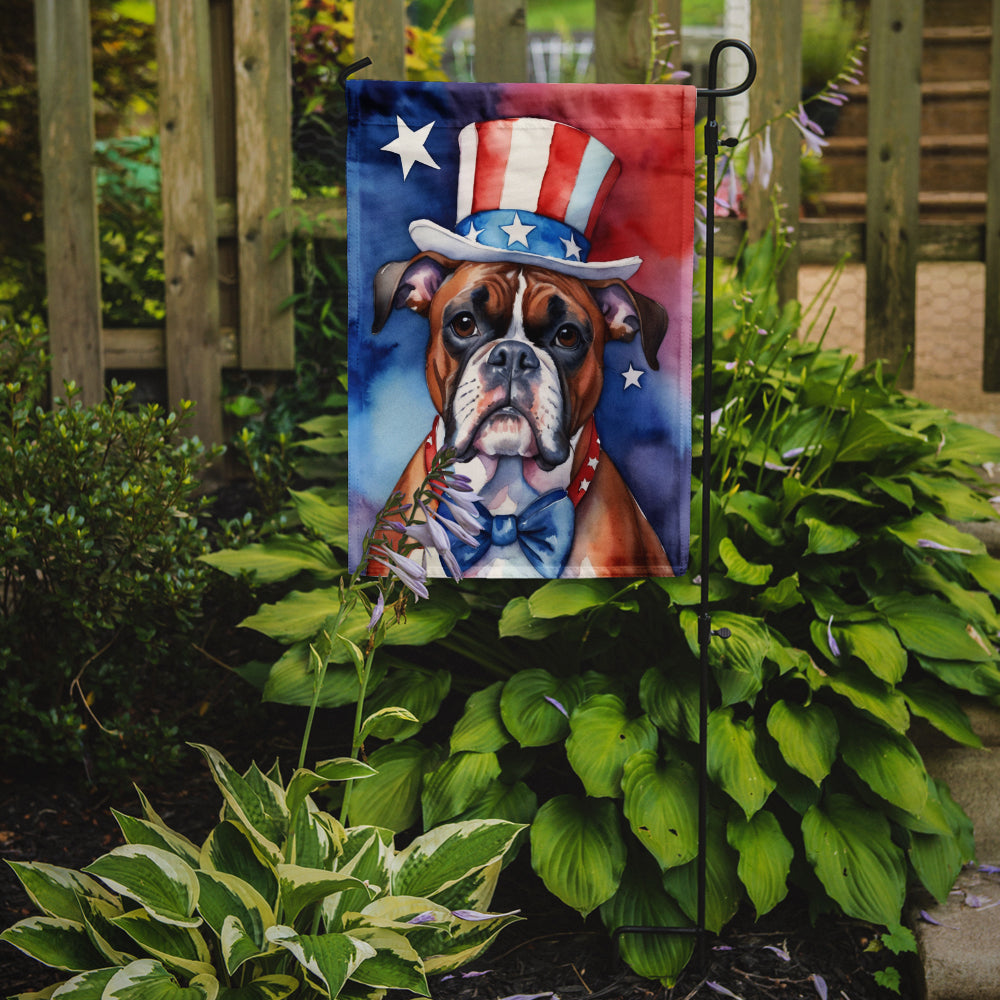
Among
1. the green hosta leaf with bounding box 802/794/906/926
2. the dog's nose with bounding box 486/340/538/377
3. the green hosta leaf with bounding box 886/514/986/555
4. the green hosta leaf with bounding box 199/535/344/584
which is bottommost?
Result: the green hosta leaf with bounding box 802/794/906/926

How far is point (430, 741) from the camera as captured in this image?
2396 mm

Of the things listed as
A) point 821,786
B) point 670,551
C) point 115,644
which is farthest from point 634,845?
point 115,644

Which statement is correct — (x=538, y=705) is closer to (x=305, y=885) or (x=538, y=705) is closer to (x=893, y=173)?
(x=305, y=885)

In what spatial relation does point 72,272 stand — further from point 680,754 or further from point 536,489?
point 680,754

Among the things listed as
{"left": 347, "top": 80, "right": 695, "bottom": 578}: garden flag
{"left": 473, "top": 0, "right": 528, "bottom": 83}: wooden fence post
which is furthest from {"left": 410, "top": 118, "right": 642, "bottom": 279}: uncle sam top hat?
{"left": 473, "top": 0, "right": 528, "bottom": 83}: wooden fence post

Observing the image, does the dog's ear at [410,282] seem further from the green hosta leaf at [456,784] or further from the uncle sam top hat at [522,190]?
the green hosta leaf at [456,784]

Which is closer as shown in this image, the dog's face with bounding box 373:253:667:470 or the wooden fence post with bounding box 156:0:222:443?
the dog's face with bounding box 373:253:667:470

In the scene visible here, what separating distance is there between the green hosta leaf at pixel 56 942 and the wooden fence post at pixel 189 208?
2054mm

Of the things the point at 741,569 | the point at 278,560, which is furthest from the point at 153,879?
the point at 741,569

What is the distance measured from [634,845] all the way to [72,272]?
2509 mm

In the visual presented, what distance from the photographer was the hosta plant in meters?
1.43

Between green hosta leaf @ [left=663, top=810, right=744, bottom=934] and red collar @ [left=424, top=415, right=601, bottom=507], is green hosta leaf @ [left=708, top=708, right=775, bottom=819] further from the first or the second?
red collar @ [left=424, top=415, right=601, bottom=507]

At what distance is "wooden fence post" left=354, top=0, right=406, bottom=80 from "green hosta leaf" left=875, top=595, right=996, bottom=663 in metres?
2.13

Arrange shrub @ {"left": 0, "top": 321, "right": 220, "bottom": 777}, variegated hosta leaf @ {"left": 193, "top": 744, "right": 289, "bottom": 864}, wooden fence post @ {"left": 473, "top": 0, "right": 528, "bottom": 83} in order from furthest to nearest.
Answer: wooden fence post @ {"left": 473, "top": 0, "right": 528, "bottom": 83} < shrub @ {"left": 0, "top": 321, "right": 220, "bottom": 777} < variegated hosta leaf @ {"left": 193, "top": 744, "right": 289, "bottom": 864}
